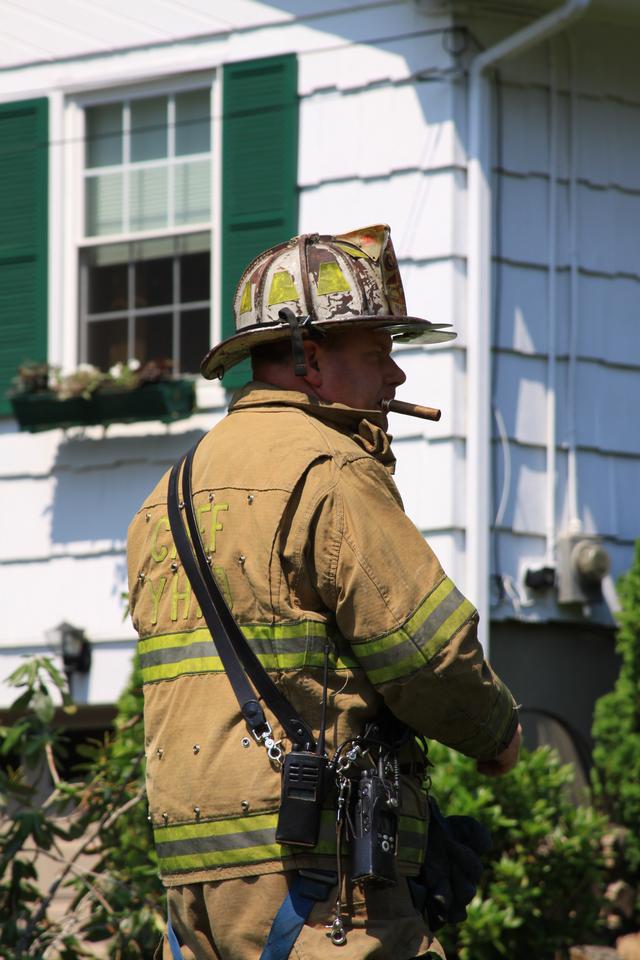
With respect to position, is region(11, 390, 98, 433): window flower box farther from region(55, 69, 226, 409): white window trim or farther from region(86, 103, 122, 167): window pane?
region(86, 103, 122, 167): window pane

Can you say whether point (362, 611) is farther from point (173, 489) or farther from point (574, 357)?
point (574, 357)

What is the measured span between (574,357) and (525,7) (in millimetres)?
1674

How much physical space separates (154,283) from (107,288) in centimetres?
27

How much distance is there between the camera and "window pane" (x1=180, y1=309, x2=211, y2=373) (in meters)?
8.26

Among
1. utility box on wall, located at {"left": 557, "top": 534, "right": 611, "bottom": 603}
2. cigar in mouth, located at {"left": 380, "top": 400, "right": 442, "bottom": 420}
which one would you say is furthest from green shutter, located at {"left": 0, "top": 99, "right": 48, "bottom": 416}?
cigar in mouth, located at {"left": 380, "top": 400, "right": 442, "bottom": 420}

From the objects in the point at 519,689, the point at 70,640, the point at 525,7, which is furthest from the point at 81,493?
the point at 525,7

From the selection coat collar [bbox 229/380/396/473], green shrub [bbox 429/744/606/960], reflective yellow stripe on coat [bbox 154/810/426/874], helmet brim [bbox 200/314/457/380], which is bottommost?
green shrub [bbox 429/744/606/960]

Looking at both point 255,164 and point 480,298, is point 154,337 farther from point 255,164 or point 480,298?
point 480,298

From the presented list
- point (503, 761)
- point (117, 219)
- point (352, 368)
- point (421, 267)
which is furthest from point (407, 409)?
point (117, 219)

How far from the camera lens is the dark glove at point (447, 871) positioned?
3484 mm

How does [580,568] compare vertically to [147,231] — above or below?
below

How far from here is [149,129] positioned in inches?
336

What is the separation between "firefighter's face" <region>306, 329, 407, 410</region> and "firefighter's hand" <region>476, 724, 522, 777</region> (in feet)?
2.65

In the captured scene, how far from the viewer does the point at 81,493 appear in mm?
8227
